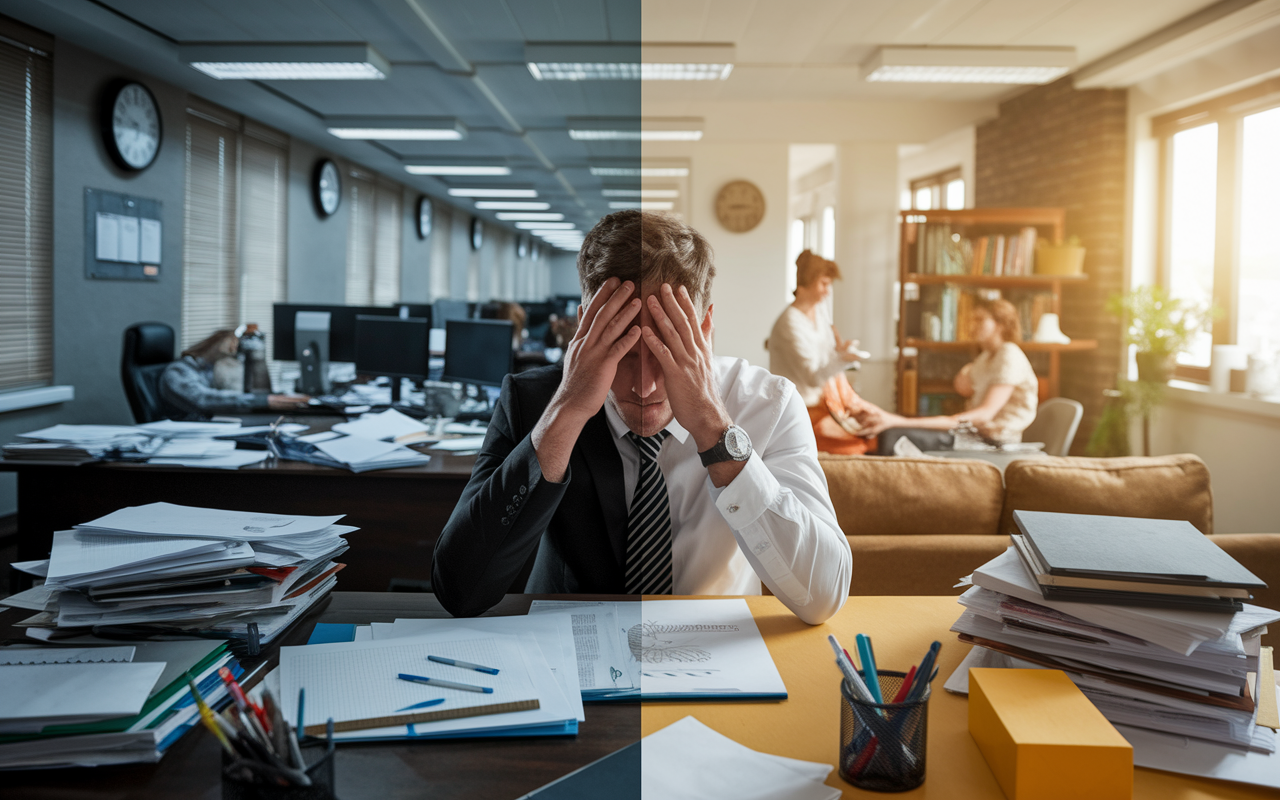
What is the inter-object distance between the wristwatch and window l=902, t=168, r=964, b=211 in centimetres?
677

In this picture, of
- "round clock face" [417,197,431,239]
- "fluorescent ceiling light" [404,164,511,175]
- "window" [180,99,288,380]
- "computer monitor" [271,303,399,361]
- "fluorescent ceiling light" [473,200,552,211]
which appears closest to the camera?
"computer monitor" [271,303,399,361]

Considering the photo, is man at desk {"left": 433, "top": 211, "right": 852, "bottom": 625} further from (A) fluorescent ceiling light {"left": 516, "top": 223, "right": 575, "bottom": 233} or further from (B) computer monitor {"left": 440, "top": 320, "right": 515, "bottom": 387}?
(A) fluorescent ceiling light {"left": 516, "top": 223, "right": 575, "bottom": 233}

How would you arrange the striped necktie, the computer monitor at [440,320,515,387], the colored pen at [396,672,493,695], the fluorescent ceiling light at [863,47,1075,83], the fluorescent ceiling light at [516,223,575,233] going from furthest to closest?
the fluorescent ceiling light at [516,223,575,233] → the fluorescent ceiling light at [863,47,1075,83] → the computer monitor at [440,320,515,387] → the striped necktie → the colored pen at [396,672,493,695]

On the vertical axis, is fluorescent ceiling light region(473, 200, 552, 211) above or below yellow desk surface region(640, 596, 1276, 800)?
above

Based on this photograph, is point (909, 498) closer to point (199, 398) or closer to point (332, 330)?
point (199, 398)

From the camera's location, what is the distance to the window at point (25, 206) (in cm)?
433

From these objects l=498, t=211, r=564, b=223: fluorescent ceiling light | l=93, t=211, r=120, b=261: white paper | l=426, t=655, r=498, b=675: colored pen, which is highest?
l=498, t=211, r=564, b=223: fluorescent ceiling light

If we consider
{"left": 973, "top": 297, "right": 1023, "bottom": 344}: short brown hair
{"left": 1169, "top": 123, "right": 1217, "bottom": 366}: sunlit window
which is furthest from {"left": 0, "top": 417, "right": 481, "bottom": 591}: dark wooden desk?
{"left": 1169, "top": 123, "right": 1217, "bottom": 366}: sunlit window

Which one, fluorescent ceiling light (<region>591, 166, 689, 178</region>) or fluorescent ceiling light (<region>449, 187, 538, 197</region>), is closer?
fluorescent ceiling light (<region>591, 166, 689, 178</region>)

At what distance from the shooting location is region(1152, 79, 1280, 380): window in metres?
4.34

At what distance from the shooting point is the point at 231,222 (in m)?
6.55

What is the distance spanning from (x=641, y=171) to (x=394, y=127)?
2.34 meters

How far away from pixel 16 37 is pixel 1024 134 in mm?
6474

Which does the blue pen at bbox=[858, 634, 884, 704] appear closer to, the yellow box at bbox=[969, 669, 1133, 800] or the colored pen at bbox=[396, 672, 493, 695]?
the yellow box at bbox=[969, 669, 1133, 800]
